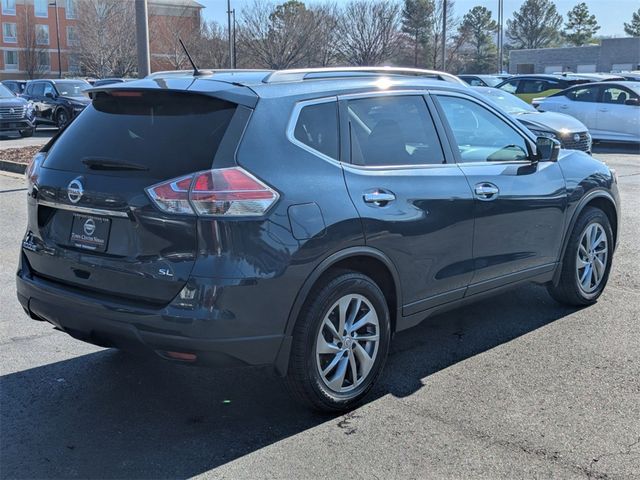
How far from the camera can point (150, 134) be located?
3.74 meters

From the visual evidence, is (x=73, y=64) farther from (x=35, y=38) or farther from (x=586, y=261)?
(x=586, y=261)

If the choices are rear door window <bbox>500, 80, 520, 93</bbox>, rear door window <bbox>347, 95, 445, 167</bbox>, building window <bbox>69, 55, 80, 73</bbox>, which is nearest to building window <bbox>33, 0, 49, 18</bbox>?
building window <bbox>69, 55, 80, 73</bbox>

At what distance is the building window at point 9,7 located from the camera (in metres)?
76.1

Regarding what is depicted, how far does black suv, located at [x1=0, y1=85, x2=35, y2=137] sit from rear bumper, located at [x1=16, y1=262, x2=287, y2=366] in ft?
61.5

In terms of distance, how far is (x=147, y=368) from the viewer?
15.0 feet

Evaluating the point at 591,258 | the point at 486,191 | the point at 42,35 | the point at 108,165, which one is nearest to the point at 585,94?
the point at 591,258

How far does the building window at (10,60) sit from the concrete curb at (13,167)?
70.1m

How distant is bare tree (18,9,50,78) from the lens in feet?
249

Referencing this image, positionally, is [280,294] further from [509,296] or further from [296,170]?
[509,296]

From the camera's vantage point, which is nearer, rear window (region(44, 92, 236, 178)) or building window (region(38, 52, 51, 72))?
rear window (region(44, 92, 236, 178))

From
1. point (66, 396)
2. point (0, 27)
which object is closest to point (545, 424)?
point (66, 396)

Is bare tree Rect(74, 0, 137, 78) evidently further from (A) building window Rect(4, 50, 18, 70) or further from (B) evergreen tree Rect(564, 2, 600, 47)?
(B) evergreen tree Rect(564, 2, 600, 47)

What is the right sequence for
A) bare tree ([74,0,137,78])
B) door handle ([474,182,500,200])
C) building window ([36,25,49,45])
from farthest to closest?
building window ([36,25,49,45])
bare tree ([74,0,137,78])
door handle ([474,182,500,200])

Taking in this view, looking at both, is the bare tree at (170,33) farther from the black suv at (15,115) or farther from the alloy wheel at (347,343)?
the alloy wheel at (347,343)
